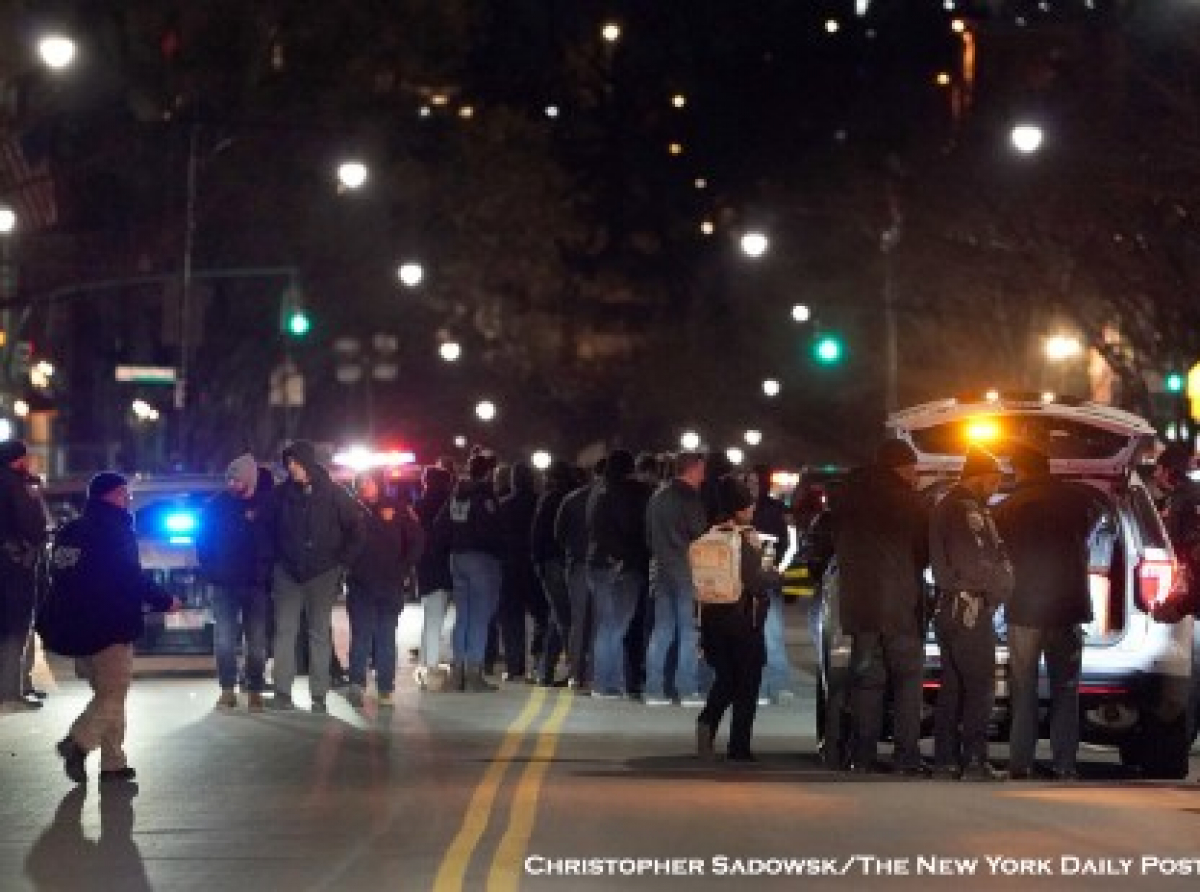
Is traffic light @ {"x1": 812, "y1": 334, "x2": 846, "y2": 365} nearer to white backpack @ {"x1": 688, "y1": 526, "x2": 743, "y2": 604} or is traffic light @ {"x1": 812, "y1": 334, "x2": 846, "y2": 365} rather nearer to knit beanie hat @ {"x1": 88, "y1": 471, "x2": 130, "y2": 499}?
white backpack @ {"x1": 688, "y1": 526, "x2": 743, "y2": 604}

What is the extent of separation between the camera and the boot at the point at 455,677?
2456 cm

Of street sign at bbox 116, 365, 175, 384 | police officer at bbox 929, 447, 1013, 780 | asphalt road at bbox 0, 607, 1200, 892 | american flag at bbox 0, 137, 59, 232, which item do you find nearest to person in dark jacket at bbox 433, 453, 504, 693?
asphalt road at bbox 0, 607, 1200, 892

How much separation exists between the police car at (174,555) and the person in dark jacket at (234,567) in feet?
11.2

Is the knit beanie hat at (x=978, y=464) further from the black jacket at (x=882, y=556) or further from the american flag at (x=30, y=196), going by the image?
the american flag at (x=30, y=196)

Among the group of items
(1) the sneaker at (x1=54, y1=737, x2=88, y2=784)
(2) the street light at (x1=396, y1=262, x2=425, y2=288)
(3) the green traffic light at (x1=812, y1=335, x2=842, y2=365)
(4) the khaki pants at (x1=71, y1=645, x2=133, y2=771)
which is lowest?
(1) the sneaker at (x1=54, y1=737, x2=88, y2=784)

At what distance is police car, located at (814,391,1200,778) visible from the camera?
17.3 meters

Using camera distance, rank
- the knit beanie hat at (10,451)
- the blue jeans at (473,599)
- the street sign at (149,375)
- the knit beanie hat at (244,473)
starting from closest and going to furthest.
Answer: the knit beanie hat at (10,451) → the knit beanie hat at (244,473) → the blue jeans at (473,599) → the street sign at (149,375)

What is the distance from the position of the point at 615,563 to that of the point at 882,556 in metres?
6.78

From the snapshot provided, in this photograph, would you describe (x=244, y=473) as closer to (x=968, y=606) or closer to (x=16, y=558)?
(x=16, y=558)

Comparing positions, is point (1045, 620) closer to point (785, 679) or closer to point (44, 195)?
point (785, 679)

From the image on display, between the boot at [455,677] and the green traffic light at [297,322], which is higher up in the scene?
the green traffic light at [297,322]

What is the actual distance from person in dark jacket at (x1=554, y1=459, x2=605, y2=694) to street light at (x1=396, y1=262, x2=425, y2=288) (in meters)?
41.8

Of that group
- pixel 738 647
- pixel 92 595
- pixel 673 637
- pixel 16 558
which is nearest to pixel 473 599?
pixel 673 637

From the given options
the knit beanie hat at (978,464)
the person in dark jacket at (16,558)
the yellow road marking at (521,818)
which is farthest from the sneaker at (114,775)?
the person in dark jacket at (16,558)
